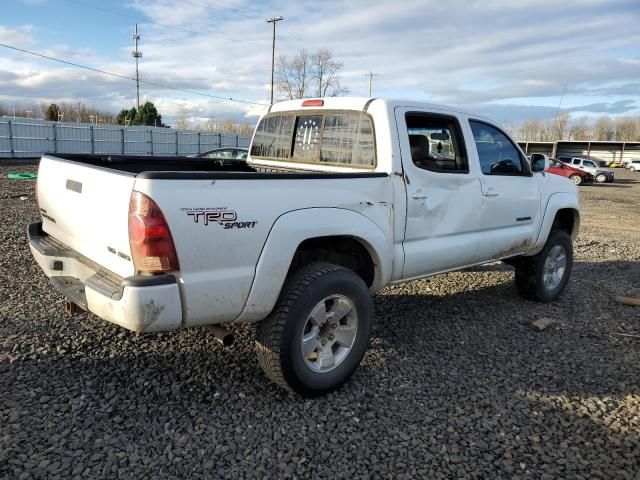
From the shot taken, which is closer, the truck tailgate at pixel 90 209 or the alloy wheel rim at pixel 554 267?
the truck tailgate at pixel 90 209

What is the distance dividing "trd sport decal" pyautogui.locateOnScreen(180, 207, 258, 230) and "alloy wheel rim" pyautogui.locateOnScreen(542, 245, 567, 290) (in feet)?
13.3

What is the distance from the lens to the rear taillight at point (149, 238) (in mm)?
2566

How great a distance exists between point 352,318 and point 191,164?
2.48 m

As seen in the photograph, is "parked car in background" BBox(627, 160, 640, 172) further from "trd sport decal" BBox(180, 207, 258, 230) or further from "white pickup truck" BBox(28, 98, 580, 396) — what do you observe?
"trd sport decal" BBox(180, 207, 258, 230)

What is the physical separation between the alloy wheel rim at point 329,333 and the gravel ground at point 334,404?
0.26 meters

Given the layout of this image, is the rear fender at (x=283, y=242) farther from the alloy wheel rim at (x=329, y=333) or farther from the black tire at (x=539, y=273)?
the black tire at (x=539, y=273)

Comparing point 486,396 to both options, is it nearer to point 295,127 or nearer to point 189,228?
point 189,228

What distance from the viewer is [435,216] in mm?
4035

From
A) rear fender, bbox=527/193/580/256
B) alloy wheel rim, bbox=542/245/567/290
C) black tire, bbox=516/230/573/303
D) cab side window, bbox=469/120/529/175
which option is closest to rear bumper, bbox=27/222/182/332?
cab side window, bbox=469/120/529/175

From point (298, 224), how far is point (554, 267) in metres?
3.92

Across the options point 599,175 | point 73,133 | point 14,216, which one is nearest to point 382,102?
A: point 14,216

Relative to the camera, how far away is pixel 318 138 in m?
4.36

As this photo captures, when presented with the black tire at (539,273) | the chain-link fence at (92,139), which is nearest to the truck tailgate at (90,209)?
the black tire at (539,273)

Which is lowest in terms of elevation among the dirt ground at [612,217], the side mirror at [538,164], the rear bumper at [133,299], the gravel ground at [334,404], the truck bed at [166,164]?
the dirt ground at [612,217]
